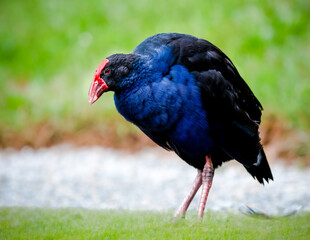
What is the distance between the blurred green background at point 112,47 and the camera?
8859 mm

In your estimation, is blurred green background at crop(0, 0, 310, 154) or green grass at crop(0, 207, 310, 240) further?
blurred green background at crop(0, 0, 310, 154)

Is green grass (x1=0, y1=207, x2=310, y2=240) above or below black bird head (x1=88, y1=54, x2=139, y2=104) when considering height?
below

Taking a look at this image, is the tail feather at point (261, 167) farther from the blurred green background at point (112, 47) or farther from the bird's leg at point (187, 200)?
the blurred green background at point (112, 47)

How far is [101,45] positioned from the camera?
10617 millimetres

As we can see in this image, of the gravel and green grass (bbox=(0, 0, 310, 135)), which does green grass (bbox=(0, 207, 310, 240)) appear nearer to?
the gravel

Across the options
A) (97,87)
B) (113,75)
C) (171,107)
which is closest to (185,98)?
(171,107)

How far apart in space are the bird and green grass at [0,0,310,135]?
13.9ft

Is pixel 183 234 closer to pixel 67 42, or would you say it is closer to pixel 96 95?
pixel 96 95

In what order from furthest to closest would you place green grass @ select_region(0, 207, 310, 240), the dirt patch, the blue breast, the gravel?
1. the dirt patch
2. the gravel
3. the blue breast
4. green grass @ select_region(0, 207, 310, 240)

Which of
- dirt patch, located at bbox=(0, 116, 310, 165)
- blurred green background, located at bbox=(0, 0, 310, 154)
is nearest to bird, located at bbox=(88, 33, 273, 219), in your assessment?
dirt patch, located at bbox=(0, 116, 310, 165)

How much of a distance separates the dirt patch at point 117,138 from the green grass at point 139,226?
136 inches

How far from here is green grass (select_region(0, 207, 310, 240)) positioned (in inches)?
130

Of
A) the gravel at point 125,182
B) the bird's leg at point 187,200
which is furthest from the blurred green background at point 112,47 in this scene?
the bird's leg at point 187,200

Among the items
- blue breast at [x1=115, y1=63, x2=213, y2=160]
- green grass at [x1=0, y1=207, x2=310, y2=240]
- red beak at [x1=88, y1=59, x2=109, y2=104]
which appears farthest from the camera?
red beak at [x1=88, y1=59, x2=109, y2=104]
